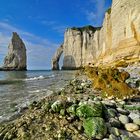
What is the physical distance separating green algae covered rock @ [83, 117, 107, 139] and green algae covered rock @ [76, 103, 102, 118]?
8.1 inches

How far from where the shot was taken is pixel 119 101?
301 inches

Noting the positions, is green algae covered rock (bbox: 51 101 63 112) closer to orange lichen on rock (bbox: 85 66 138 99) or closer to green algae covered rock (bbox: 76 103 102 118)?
green algae covered rock (bbox: 76 103 102 118)

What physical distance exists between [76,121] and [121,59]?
80.9ft

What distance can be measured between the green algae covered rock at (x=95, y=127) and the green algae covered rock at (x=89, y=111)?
207mm

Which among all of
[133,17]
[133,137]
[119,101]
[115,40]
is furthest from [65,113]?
[115,40]

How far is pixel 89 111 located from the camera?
5.46 metres

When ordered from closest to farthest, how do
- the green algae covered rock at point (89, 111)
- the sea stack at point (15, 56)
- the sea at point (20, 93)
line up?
the green algae covered rock at point (89, 111) → the sea at point (20, 93) → the sea stack at point (15, 56)

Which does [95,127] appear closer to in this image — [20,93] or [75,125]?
[75,125]

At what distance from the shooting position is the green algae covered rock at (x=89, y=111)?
5421 mm

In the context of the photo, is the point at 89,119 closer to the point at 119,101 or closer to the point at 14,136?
the point at 14,136

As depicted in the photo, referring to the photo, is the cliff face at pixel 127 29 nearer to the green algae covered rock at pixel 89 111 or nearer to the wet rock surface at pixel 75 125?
the wet rock surface at pixel 75 125

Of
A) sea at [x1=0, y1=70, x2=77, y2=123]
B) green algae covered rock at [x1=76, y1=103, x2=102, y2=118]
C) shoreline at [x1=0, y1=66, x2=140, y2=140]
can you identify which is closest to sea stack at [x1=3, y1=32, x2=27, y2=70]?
sea at [x1=0, y1=70, x2=77, y2=123]

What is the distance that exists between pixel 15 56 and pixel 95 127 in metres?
110

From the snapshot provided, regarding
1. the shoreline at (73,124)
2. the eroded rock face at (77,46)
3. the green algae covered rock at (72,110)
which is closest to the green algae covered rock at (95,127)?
the shoreline at (73,124)
